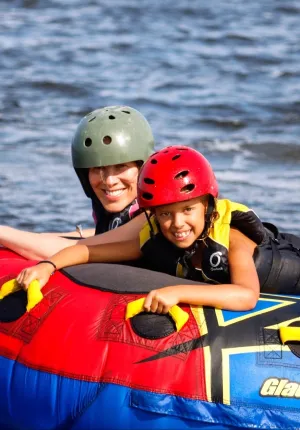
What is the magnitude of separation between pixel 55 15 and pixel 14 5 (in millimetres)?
1232

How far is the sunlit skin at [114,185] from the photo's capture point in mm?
6859

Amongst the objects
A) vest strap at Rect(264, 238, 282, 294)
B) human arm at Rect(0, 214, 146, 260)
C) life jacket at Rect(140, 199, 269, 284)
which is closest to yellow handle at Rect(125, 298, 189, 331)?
life jacket at Rect(140, 199, 269, 284)

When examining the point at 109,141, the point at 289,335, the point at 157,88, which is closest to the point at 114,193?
the point at 109,141

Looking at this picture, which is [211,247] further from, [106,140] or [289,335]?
[106,140]

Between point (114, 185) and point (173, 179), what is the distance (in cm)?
132

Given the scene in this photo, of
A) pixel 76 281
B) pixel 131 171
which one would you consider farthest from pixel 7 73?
pixel 76 281

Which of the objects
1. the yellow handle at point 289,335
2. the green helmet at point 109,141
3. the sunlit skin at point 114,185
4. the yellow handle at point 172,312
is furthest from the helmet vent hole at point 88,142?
the yellow handle at point 289,335

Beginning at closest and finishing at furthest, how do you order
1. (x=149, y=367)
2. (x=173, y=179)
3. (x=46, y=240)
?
(x=149, y=367), (x=173, y=179), (x=46, y=240)

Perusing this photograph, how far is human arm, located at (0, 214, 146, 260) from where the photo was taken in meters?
6.34

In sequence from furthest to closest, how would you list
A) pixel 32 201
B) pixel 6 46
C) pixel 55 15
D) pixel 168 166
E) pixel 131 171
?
pixel 55 15, pixel 6 46, pixel 32 201, pixel 131 171, pixel 168 166

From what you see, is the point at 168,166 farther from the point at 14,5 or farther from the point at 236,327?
the point at 14,5

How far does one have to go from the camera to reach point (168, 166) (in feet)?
18.5

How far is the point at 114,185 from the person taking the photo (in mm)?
6863

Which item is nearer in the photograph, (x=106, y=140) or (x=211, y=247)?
(x=211, y=247)
